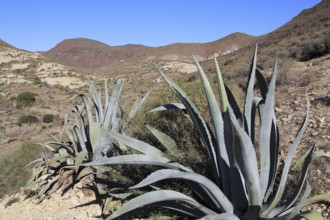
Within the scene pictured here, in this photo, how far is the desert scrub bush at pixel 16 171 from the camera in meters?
6.48

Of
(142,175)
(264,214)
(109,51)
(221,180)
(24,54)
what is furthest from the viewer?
(109,51)

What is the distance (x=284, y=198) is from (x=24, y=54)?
55951 mm

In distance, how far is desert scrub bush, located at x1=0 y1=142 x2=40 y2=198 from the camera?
6.48 metres

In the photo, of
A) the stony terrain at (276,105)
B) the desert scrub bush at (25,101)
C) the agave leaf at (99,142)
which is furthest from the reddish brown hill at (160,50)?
the agave leaf at (99,142)

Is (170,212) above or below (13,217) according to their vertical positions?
above

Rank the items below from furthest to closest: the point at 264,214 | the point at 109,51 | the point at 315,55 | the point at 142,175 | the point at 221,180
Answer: the point at 109,51, the point at 315,55, the point at 142,175, the point at 221,180, the point at 264,214

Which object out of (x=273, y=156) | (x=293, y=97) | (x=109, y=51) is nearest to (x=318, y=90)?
(x=293, y=97)

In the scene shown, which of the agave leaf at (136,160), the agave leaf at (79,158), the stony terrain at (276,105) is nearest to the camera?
the agave leaf at (136,160)

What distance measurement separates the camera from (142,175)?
410 centimetres

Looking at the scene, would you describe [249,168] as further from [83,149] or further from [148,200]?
[83,149]

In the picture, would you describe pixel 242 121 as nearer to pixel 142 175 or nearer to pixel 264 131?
pixel 264 131

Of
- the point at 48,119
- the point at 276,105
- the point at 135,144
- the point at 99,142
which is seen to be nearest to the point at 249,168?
the point at 135,144

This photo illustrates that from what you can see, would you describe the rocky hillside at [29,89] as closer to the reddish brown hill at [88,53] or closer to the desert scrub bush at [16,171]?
the desert scrub bush at [16,171]

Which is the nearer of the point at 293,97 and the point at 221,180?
the point at 221,180
